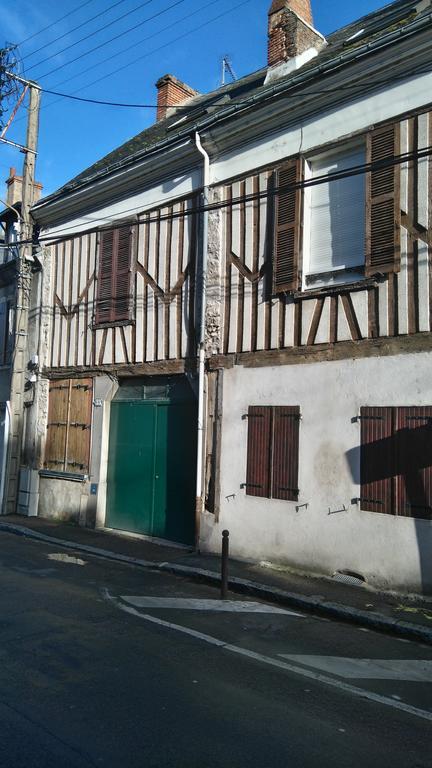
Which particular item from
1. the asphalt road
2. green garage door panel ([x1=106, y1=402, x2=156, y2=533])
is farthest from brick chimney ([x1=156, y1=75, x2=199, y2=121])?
the asphalt road

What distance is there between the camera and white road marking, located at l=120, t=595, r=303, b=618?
7.04 m

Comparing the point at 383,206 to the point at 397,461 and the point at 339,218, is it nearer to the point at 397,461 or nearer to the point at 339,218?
the point at 339,218

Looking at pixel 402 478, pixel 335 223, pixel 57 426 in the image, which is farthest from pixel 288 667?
pixel 57 426

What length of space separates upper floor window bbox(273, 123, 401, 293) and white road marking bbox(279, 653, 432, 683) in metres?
4.80

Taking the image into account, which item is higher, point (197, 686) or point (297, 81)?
point (297, 81)

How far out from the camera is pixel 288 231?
9.34 metres

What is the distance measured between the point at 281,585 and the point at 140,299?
6243 mm

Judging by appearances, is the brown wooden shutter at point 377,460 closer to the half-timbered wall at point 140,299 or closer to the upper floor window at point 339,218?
the upper floor window at point 339,218

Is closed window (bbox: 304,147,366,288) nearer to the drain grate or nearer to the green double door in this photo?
the green double door

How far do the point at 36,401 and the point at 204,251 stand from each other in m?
6.04

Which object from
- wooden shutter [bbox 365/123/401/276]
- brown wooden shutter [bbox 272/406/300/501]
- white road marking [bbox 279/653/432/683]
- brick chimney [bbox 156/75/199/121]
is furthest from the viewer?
brick chimney [bbox 156/75/199/121]

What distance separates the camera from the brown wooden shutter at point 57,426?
13.4 m

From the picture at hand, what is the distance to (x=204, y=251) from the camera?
34.4ft

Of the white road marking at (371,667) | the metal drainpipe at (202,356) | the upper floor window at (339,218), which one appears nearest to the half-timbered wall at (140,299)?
the metal drainpipe at (202,356)
